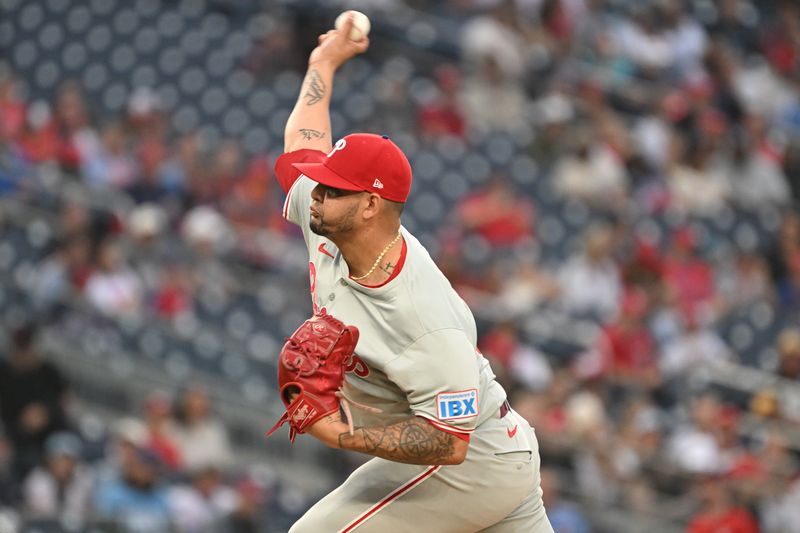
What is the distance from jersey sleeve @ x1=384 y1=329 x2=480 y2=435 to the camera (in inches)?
154

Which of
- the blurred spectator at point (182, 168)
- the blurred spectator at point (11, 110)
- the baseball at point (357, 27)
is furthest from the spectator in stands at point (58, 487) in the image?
the baseball at point (357, 27)

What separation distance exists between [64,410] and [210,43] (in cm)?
527

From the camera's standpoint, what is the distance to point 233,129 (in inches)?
484

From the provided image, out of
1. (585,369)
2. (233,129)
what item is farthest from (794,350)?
(233,129)

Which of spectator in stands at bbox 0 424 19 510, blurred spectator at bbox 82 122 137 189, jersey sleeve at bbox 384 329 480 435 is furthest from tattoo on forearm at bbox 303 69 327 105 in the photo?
blurred spectator at bbox 82 122 137 189

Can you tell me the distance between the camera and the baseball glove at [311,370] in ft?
12.4

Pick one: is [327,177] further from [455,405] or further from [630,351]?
[630,351]

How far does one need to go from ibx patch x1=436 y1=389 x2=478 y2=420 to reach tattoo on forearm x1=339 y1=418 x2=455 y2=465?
0.05 meters

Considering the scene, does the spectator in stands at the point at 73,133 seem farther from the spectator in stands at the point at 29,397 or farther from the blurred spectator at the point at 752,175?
the blurred spectator at the point at 752,175

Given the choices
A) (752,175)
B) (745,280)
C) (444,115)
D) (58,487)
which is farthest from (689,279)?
(58,487)

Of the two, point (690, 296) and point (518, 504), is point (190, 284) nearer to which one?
point (690, 296)

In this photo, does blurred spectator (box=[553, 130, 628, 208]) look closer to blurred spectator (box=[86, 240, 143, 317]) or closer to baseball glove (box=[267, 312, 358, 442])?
blurred spectator (box=[86, 240, 143, 317])

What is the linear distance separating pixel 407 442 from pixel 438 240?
758cm

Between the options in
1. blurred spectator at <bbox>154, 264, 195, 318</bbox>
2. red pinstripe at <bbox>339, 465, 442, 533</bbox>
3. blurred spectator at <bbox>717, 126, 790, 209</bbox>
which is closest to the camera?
red pinstripe at <bbox>339, 465, 442, 533</bbox>
